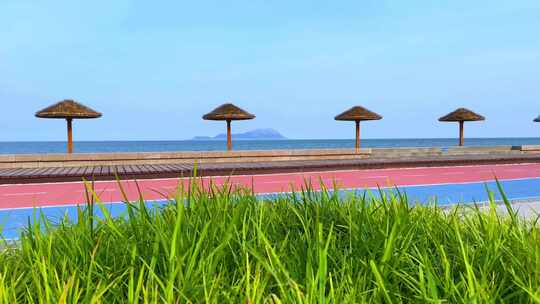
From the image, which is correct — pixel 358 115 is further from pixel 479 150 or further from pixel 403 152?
pixel 479 150

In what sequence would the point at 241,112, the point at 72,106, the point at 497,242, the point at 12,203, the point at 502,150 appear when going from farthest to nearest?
the point at 502,150
the point at 241,112
the point at 72,106
the point at 12,203
the point at 497,242

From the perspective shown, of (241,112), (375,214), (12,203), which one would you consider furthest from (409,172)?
(375,214)

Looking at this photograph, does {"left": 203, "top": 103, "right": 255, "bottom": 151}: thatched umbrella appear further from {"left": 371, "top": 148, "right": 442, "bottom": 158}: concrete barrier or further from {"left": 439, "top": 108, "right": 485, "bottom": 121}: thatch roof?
{"left": 439, "top": 108, "right": 485, "bottom": 121}: thatch roof

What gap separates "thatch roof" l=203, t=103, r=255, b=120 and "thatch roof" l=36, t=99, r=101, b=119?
639 centimetres

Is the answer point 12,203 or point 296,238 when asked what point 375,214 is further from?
point 12,203

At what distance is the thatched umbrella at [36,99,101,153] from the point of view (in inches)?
969

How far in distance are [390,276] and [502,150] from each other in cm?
3714

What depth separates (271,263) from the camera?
2.72m

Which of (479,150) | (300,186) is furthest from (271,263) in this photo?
(479,150)

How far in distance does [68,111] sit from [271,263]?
24500 mm

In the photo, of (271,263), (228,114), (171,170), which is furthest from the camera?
(228,114)

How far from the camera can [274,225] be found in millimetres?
3850

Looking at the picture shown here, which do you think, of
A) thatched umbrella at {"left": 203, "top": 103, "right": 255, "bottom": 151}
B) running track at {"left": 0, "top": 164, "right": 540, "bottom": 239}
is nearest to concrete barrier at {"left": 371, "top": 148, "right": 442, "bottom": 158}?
running track at {"left": 0, "top": 164, "right": 540, "bottom": 239}

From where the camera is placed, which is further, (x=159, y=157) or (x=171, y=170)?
(x=159, y=157)
